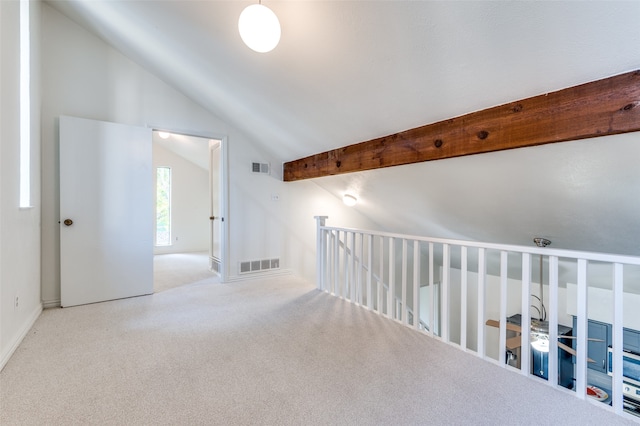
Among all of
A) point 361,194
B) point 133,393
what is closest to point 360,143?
point 361,194

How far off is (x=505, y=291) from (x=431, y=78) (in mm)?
1515

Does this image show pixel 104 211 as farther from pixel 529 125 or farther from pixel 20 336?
pixel 529 125

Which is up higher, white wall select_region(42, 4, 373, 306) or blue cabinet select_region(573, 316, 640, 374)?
white wall select_region(42, 4, 373, 306)

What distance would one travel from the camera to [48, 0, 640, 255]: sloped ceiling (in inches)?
53.6

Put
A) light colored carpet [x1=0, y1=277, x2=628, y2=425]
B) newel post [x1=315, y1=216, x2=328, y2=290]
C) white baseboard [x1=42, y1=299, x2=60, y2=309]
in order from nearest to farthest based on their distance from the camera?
1. light colored carpet [x1=0, y1=277, x2=628, y2=425]
2. white baseboard [x1=42, y1=299, x2=60, y2=309]
3. newel post [x1=315, y1=216, x2=328, y2=290]

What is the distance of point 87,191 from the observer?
3195 millimetres

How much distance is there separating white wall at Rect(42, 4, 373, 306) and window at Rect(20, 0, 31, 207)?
59 centimetres

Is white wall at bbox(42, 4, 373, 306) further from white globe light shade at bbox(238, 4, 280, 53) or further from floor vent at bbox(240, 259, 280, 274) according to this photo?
white globe light shade at bbox(238, 4, 280, 53)

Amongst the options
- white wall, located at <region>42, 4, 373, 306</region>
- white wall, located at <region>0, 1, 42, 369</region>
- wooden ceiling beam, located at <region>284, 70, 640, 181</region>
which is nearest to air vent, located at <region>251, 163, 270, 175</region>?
white wall, located at <region>42, 4, 373, 306</region>

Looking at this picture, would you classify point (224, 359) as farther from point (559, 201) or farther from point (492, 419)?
point (559, 201)

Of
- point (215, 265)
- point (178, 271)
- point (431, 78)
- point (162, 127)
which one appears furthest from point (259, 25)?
point (178, 271)

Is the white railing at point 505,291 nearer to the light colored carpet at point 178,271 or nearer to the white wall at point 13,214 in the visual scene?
the light colored carpet at point 178,271

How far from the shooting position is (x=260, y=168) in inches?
175

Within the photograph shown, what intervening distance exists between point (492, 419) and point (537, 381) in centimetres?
58
